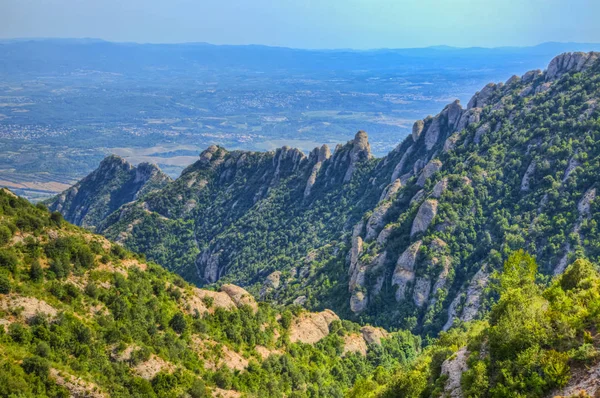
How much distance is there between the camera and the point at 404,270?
3046 inches

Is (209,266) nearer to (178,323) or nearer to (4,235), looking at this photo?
(178,323)

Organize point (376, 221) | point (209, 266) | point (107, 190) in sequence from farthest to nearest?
point (107, 190)
point (209, 266)
point (376, 221)

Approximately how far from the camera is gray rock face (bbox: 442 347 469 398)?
28.8 metres

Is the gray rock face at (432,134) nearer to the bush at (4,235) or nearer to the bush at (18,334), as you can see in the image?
the bush at (4,235)

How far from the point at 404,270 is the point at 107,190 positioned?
460ft

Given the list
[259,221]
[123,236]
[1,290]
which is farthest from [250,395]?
[123,236]

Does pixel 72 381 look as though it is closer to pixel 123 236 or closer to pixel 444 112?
pixel 123 236

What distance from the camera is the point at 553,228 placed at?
233ft

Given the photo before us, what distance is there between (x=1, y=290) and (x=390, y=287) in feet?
189

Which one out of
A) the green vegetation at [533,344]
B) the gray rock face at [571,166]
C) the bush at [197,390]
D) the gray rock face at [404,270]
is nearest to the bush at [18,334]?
the bush at [197,390]

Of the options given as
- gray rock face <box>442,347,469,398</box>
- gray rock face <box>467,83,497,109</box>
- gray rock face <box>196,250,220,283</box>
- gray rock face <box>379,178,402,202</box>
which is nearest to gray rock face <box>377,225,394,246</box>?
gray rock face <box>379,178,402,202</box>

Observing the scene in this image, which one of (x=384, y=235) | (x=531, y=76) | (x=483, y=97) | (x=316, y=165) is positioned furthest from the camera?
(x=316, y=165)

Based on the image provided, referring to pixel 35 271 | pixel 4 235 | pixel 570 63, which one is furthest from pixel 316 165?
pixel 35 271

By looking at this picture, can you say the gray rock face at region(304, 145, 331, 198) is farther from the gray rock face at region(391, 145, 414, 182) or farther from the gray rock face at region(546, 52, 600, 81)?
the gray rock face at region(546, 52, 600, 81)
